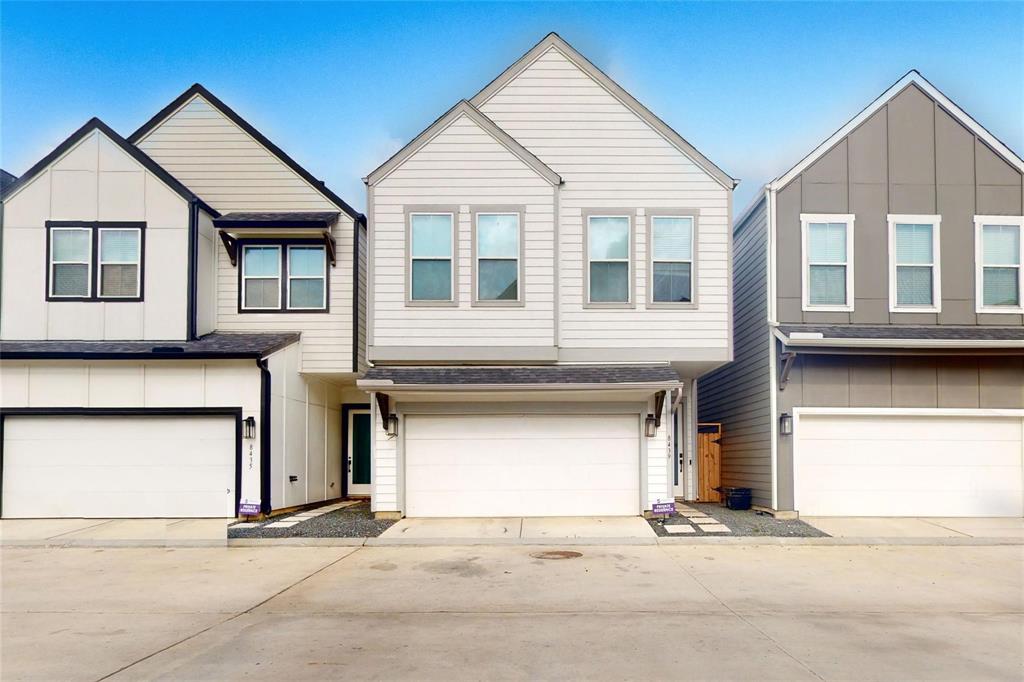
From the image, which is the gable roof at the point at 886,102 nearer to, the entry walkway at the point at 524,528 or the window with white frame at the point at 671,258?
the window with white frame at the point at 671,258

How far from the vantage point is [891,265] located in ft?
49.1

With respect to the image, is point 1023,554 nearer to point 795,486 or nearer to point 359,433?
point 795,486

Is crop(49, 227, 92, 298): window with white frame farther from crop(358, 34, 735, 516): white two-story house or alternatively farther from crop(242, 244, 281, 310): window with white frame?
crop(358, 34, 735, 516): white two-story house

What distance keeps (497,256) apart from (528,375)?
7.42 ft

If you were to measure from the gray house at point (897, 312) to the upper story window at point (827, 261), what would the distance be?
3 cm

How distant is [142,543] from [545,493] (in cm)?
670

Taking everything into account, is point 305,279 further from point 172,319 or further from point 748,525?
point 748,525

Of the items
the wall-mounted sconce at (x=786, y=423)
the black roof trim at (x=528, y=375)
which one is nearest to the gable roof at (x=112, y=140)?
the black roof trim at (x=528, y=375)

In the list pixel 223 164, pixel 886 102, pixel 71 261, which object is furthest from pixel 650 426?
pixel 71 261

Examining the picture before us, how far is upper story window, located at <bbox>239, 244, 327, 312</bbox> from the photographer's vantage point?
658 inches

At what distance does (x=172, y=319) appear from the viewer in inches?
608

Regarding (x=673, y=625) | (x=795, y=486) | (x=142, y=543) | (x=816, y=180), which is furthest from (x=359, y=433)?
(x=673, y=625)

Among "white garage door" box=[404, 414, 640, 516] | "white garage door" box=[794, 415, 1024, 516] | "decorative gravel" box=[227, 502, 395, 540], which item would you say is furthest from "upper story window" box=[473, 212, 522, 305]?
"white garage door" box=[794, 415, 1024, 516]

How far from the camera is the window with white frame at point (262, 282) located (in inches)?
658
